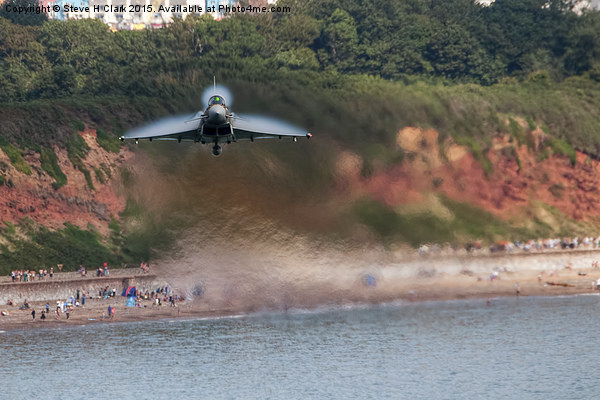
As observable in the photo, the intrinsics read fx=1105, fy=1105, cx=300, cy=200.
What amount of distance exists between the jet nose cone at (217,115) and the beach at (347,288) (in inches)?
1614

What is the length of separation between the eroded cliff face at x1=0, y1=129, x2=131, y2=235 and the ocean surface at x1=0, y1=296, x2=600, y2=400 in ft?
46.8

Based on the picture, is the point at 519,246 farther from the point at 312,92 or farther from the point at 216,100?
the point at 216,100

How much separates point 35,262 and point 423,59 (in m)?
95.6

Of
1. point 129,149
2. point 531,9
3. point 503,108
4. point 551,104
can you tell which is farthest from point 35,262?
point 531,9

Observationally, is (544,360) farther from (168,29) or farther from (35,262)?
(168,29)

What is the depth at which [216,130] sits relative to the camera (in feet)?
248

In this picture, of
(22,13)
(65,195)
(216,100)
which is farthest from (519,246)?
(22,13)

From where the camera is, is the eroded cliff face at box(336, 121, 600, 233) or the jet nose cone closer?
the jet nose cone

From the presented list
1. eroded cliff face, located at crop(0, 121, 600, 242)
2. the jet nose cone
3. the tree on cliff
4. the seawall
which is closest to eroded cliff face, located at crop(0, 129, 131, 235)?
eroded cliff face, located at crop(0, 121, 600, 242)

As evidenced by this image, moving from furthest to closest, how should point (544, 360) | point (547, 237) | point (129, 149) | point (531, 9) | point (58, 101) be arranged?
point (531, 9)
point (58, 101)
point (547, 237)
point (129, 149)
point (544, 360)

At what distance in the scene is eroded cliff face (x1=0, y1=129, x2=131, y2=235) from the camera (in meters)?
121

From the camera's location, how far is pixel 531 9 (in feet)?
653

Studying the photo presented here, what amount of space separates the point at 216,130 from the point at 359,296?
4502 cm

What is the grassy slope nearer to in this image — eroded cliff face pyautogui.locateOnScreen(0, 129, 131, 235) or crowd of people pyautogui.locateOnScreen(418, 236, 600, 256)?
crowd of people pyautogui.locateOnScreen(418, 236, 600, 256)
